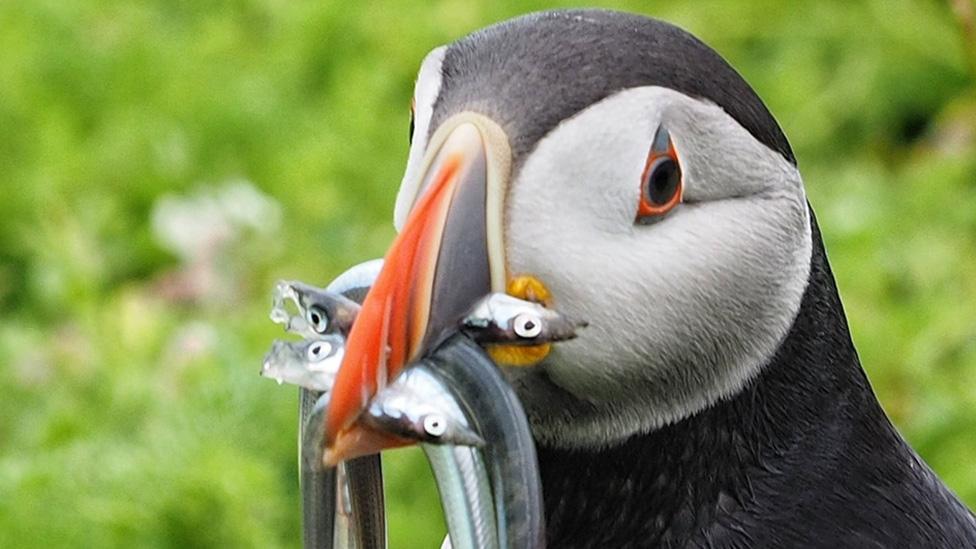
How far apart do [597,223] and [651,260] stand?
0.27 feet

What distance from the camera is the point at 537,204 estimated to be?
6.51 ft

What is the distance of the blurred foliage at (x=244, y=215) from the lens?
3.71 meters

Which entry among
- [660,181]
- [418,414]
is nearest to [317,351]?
[418,414]

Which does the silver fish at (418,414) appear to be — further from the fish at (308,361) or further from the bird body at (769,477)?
the bird body at (769,477)

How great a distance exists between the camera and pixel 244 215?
483 cm

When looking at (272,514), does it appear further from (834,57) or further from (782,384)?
(834,57)

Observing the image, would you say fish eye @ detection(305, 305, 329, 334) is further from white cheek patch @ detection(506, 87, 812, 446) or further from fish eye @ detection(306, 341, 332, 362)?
white cheek patch @ detection(506, 87, 812, 446)

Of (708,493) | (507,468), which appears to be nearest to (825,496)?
(708,493)

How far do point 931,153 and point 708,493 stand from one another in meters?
3.15

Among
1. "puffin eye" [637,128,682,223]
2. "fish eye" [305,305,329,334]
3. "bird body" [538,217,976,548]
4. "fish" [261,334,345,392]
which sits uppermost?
"puffin eye" [637,128,682,223]

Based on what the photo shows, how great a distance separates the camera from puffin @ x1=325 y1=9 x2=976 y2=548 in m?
1.98

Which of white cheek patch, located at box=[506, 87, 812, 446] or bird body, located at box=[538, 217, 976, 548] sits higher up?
white cheek patch, located at box=[506, 87, 812, 446]

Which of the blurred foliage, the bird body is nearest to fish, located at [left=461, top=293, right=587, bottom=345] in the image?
the bird body

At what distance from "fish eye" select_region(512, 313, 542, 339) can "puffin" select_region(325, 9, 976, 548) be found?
5 centimetres
